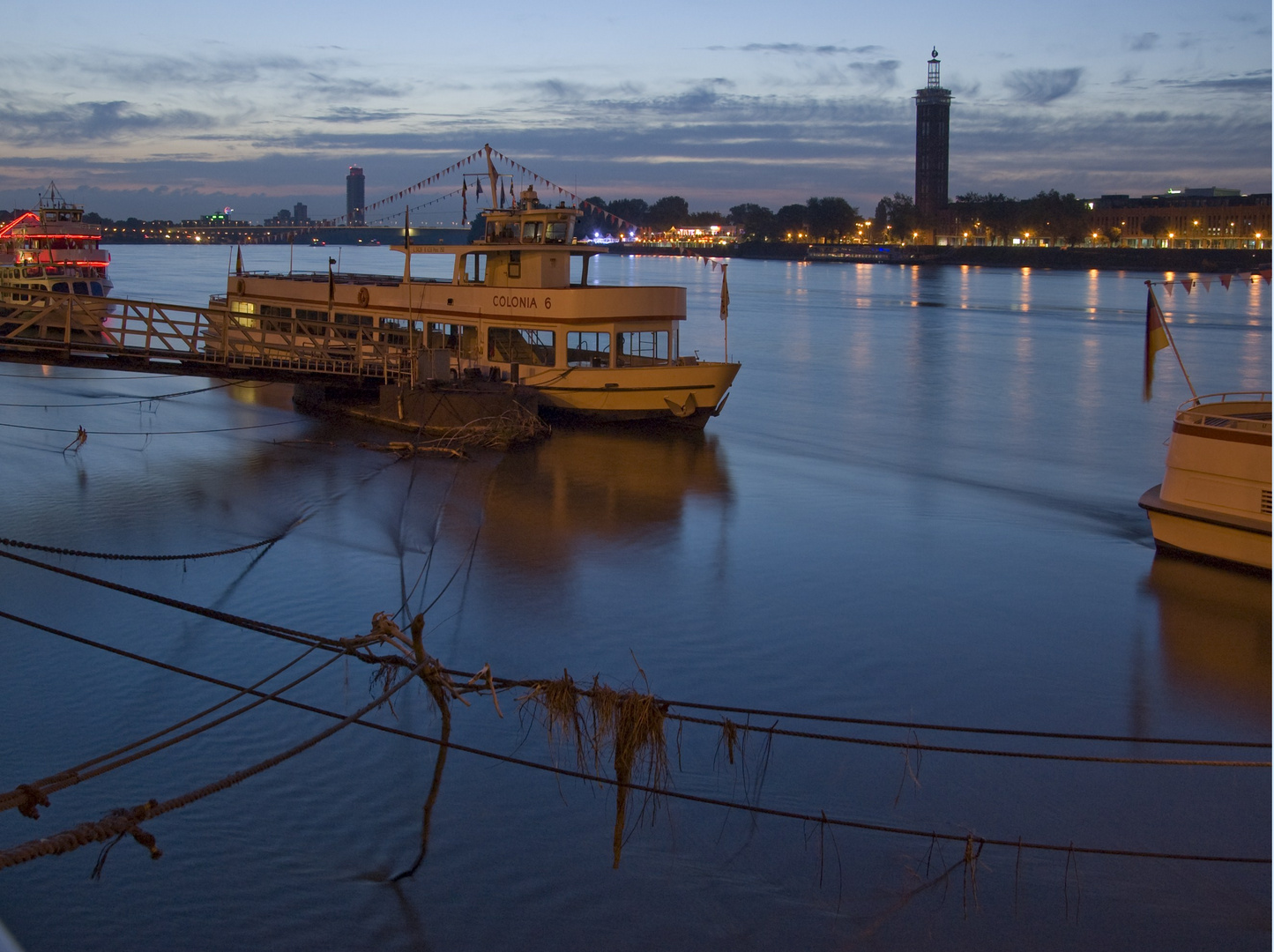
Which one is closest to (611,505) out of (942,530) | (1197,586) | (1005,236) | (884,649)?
(942,530)

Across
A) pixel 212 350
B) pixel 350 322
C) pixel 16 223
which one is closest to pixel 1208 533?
pixel 212 350

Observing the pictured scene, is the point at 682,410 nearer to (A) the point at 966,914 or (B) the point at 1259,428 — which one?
(B) the point at 1259,428

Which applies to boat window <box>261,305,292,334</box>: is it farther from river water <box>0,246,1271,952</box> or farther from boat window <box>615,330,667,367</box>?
boat window <box>615,330,667,367</box>

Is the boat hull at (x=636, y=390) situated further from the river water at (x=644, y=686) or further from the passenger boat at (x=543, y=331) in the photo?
the river water at (x=644, y=686)

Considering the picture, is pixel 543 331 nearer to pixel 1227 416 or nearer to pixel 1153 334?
pixel 1153 334

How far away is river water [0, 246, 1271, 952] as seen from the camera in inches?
275

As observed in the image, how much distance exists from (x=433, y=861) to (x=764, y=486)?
1350 centimetres

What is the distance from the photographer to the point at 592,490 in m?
18.5

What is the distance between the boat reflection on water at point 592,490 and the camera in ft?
50.3

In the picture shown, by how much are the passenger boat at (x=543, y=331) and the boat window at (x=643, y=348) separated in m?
0.02

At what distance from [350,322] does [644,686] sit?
18450mm

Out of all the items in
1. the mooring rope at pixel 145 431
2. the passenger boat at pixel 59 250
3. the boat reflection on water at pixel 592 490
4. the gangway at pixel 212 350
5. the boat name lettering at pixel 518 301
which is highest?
the passenger boat at pixel 59 250

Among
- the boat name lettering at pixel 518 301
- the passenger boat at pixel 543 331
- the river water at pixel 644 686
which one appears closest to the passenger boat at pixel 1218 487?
the river water at pixel 644 686

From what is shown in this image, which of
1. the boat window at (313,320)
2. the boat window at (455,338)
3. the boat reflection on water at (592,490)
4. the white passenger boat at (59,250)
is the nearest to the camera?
the boat reflection on water at (592,490)
